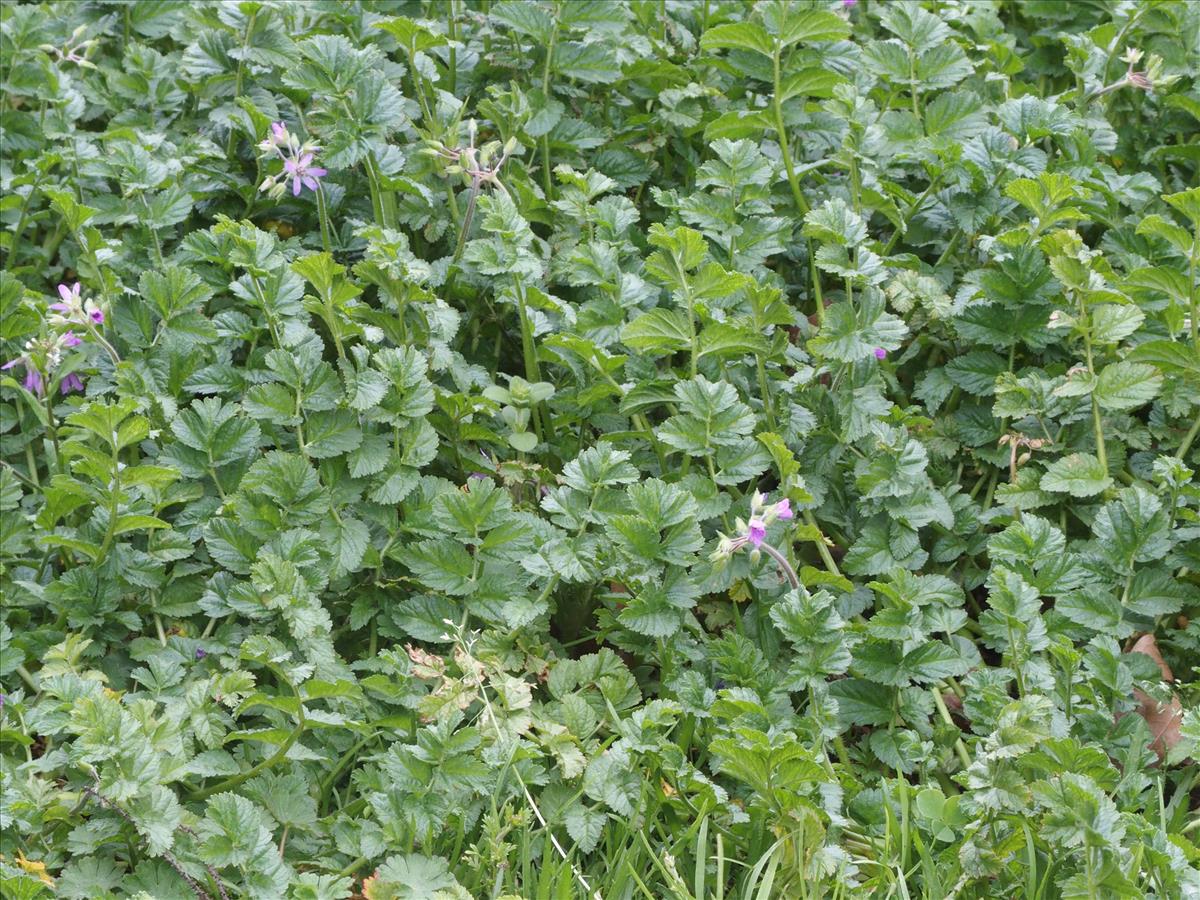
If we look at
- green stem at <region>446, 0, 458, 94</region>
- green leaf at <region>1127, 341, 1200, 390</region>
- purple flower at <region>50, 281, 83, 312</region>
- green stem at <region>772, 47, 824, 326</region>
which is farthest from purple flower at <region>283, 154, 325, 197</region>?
green leaf at <region>1127, 341, 1200, 390</region>

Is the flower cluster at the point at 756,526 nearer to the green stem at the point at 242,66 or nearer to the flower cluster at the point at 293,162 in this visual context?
the flower cluster at the point at 293,162

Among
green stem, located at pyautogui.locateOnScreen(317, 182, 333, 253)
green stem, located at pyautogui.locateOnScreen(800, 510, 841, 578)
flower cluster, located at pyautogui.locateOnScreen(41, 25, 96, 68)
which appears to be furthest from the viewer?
flower cluster, located at pyautogui.locateOnScreen(41, 25, 96, 68)

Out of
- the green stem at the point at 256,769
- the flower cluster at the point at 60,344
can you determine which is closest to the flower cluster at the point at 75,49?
the flower cluster at the point at 60,344

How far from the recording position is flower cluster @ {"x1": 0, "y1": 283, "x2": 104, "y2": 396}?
9.70ft

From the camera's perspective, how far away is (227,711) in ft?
9.02

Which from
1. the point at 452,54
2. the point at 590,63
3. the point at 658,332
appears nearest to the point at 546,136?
the point at 590,63

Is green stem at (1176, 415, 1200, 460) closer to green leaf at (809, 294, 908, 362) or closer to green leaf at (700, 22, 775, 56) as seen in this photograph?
green leaf at (809, 294, 908, 362)

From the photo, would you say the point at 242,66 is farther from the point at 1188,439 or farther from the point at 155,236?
the point at 1188,439

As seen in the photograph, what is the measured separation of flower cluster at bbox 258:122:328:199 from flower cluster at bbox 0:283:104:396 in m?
0.45

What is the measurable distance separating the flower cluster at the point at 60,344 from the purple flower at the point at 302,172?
494mm

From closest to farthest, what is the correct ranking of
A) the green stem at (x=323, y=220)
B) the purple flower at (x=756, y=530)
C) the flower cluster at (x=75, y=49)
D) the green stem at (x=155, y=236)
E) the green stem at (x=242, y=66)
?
the purple flower at (x=756, y=530), the green stem at (x=323, y=220), the green stem at (x=155, y=236), the green stem at (x=242, y=66), the flower cluster at (x=75, y=49)

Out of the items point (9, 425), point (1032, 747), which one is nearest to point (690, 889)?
point (1032, 747)

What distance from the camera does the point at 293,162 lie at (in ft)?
10.2

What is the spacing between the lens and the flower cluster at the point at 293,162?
3.07 m
